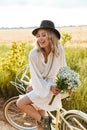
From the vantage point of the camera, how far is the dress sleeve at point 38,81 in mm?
4757

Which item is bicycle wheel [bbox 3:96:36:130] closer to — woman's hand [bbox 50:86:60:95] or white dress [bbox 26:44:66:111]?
white dress [bbox 26:44:66:111]

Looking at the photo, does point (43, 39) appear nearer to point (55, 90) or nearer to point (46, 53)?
point (46, 53)

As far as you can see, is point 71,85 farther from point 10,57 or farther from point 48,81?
point 10,57

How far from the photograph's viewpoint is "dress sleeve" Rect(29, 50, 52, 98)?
4.76m

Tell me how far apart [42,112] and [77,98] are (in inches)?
57.2

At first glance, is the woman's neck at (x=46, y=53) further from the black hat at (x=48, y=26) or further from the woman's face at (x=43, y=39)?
the black hat at (x=48, y=26)

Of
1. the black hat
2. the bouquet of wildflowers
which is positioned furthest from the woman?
the bouquet of wildflowers

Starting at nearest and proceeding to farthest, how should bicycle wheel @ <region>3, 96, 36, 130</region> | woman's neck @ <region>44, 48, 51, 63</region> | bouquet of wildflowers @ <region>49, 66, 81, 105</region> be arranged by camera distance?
bouquet of wildflowers @ <region>49, 66, 81, 105</region>
woman's neck @ <region>44, 48, 51, 63</region>
bicycle wheel @ <region>3, 96, 36, 130</region>

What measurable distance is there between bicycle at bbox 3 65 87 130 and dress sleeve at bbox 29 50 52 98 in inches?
11.7

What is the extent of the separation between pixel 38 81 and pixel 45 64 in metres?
0.20

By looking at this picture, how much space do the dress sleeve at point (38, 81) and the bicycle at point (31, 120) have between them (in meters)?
0.30

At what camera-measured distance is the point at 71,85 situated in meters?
4.58

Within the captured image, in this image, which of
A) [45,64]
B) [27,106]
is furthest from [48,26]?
[27,106]

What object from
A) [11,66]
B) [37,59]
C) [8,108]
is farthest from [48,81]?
[11,66]
